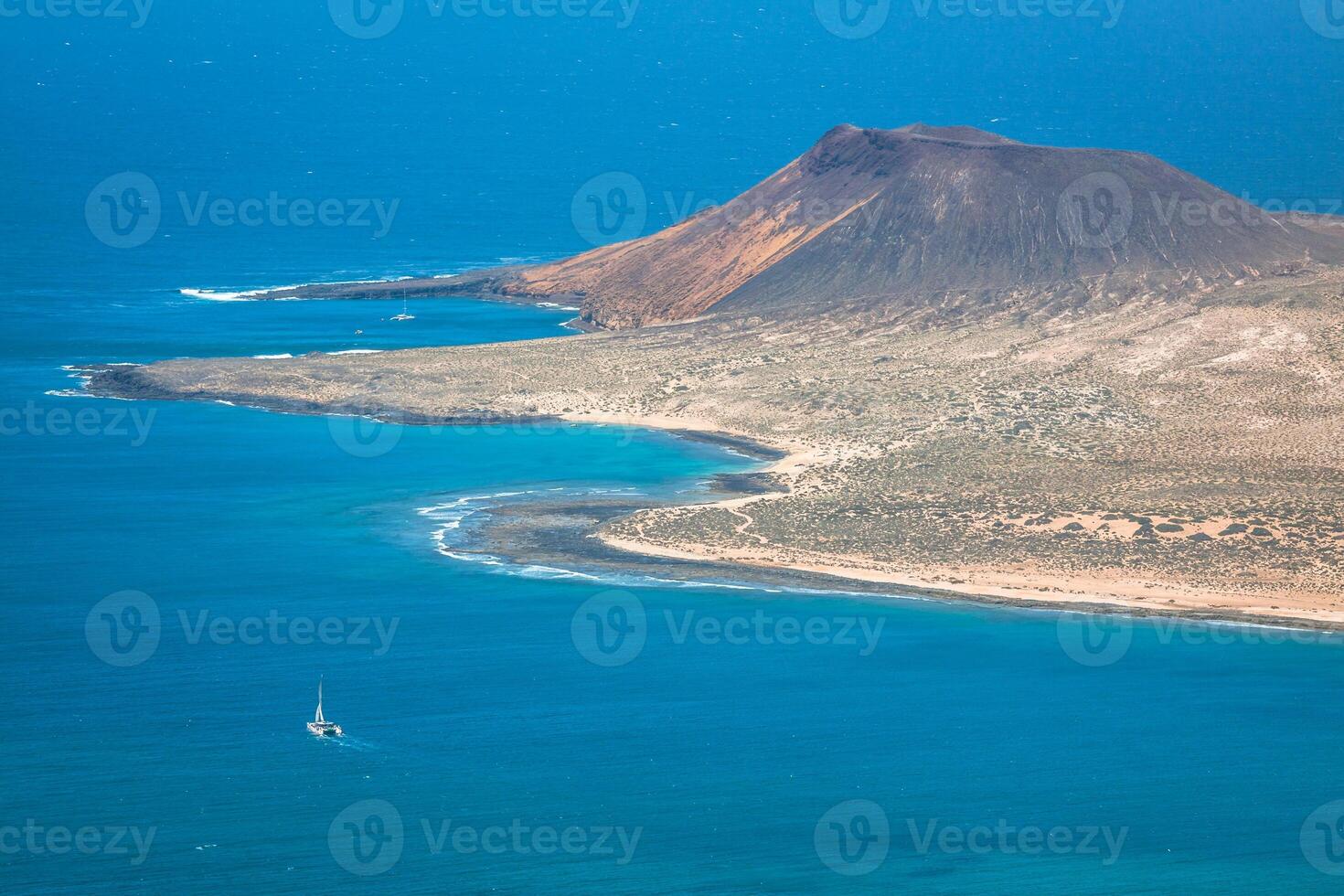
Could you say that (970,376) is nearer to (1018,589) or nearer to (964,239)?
(964,239)

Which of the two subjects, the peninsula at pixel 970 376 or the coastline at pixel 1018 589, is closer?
the coastline at pixel 1018 589

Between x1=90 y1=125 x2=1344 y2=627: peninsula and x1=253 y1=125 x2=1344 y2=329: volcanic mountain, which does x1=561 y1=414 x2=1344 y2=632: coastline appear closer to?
x1=90 y1=125 x2=1344 y2=627: peninsula

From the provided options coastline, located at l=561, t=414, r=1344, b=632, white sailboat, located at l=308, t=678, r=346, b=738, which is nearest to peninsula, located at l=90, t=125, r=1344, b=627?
coastline, located at l=561, t=414, r=1344, b=632

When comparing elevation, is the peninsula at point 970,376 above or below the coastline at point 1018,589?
above

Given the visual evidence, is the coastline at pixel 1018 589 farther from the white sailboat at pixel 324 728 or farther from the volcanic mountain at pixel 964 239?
the volcanic mountain at pixel 964 239

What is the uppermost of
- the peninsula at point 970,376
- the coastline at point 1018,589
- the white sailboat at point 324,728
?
the peninsula at point 970,376

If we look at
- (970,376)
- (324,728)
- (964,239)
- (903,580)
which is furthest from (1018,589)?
(964,239)

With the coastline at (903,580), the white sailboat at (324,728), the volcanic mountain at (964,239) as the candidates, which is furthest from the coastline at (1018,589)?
the volcanic mountain at (964,239)

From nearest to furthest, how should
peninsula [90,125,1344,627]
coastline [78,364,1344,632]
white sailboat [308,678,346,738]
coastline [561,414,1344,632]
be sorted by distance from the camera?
1. white sailboat [308,678,346,738]
2. coastline [561,414,1344,632]
3. coastline [78,364,1344,632]
4. peninsula [90,125,1344,627]
